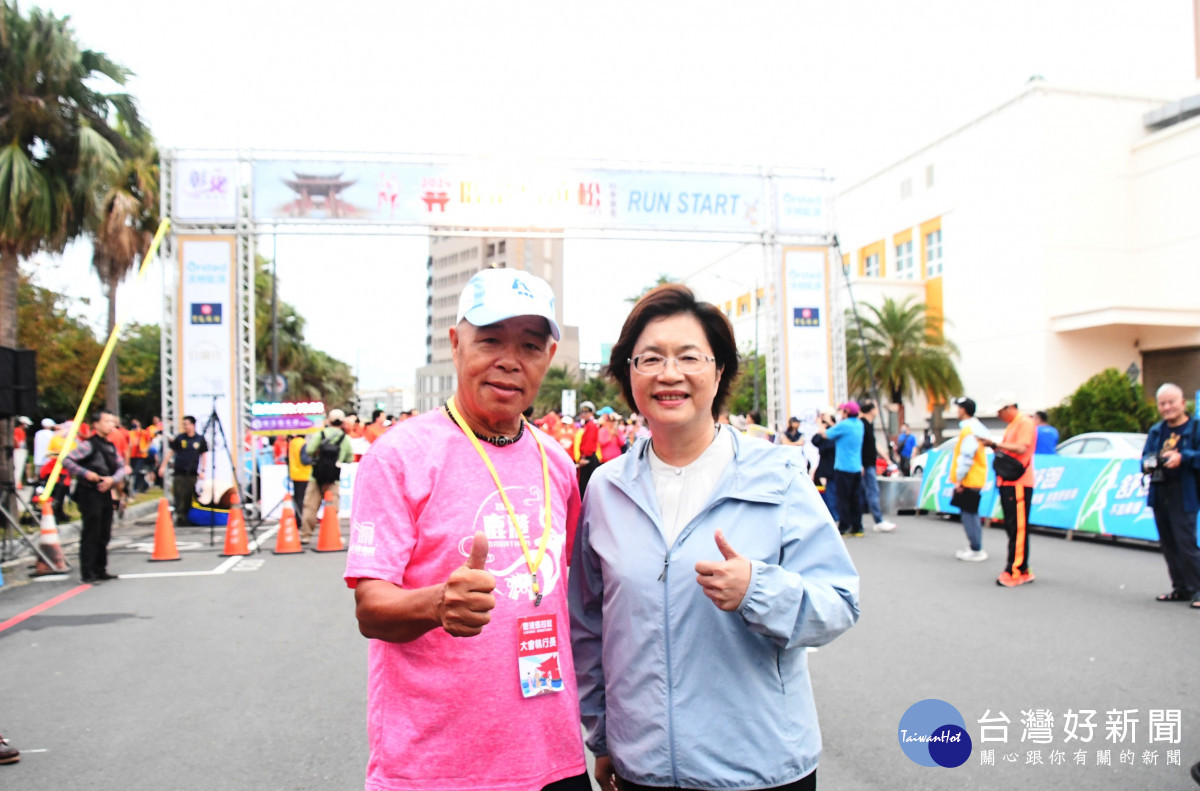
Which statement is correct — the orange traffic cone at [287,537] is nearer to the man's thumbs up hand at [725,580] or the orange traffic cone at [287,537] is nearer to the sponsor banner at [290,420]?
the sponsor banner at [290,420]

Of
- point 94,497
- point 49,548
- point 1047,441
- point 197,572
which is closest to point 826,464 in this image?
point 1047,441

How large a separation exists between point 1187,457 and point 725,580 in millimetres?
7152

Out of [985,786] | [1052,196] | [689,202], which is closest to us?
[985,786]

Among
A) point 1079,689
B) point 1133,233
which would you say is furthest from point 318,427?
point 1133,233

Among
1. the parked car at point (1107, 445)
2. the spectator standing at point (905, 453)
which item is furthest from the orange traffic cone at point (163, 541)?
the spectator standing at point (905, 453)

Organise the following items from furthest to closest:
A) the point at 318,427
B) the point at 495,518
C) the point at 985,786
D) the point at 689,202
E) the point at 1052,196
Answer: the point at 1052,196 → the point at 689,202 → the point at 318,427 → the point at 985,786 → the point at 495,518

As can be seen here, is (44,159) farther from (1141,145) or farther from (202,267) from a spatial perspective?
(1141,145)

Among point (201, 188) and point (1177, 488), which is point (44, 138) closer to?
point (201, 188)

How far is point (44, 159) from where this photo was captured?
15500 millimetres

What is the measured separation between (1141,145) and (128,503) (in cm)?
3771

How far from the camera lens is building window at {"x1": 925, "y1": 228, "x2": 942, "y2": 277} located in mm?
39188

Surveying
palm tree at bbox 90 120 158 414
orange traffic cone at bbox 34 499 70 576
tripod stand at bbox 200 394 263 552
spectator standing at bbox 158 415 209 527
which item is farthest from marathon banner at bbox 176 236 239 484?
orange traffic cone at bbox 34 499 70 576

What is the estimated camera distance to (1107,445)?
1255cm

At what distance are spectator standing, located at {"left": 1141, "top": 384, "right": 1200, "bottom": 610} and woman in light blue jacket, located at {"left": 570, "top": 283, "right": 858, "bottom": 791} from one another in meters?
6.69
